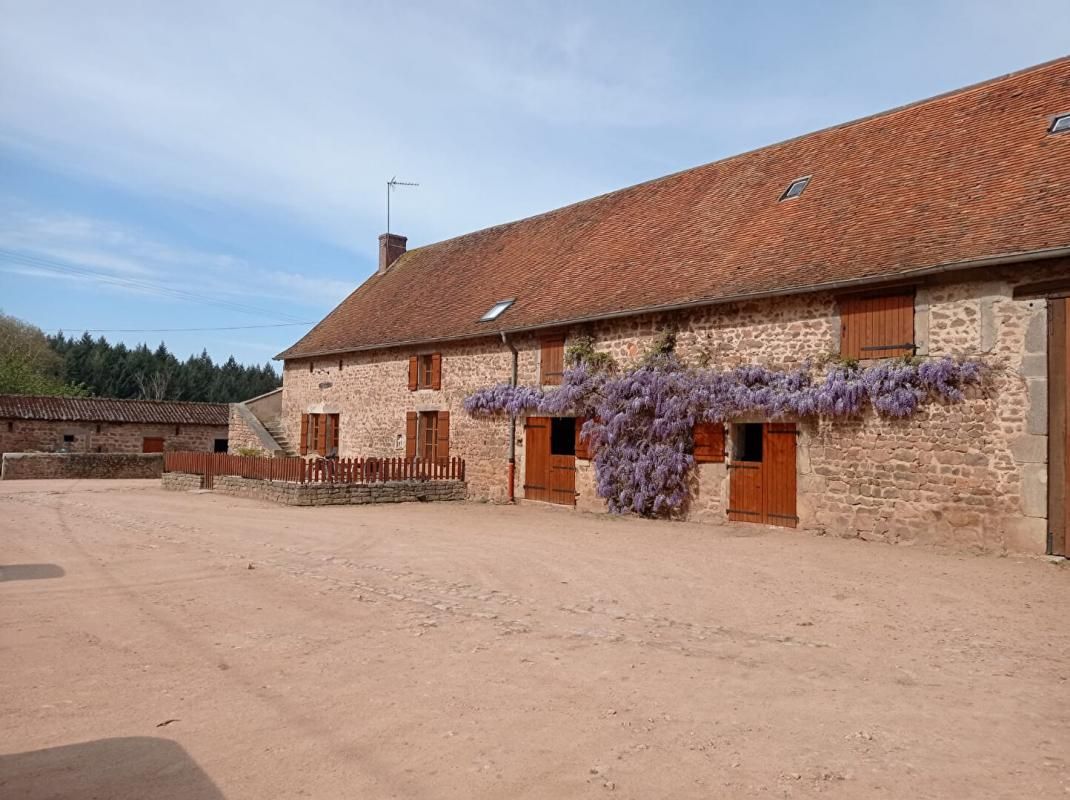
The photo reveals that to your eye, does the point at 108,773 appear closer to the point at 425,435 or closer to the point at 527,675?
the point at 527,675

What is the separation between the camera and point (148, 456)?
27.0 meters

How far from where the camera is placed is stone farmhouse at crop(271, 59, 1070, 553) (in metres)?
9.20

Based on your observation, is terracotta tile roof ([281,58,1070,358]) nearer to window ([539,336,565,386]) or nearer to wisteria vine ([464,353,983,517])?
window ([539,336,565,386])

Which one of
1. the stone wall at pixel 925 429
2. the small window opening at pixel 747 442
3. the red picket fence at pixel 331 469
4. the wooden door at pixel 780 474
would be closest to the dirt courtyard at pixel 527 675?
the stone wall at pixel 925 429

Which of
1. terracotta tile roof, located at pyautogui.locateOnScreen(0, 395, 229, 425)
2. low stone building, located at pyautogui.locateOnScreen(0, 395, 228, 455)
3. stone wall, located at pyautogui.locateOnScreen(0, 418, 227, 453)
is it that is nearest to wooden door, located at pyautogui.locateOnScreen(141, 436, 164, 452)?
low stone building, located at pyautogui.locateOnScreen(0, 395, 228, 455)

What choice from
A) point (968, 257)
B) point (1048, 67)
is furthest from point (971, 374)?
point (1048, 67)

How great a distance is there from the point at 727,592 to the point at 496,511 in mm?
7914

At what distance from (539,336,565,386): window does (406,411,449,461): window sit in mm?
3298

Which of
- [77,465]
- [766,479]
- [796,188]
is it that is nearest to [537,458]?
[766,479]

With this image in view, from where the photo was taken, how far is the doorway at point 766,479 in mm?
11430

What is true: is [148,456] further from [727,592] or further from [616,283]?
[727,592]

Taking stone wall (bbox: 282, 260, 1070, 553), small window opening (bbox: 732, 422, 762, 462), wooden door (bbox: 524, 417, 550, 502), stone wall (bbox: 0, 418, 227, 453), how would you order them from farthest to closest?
stone wall (bbox: 0, 418, 227, 453)
wooden door (bbox: 524, 417, 550, 502)
small window opening (bbox: 732, 422, 762, 462)
stone wall (bbox: 282, 260, 1070, 553)

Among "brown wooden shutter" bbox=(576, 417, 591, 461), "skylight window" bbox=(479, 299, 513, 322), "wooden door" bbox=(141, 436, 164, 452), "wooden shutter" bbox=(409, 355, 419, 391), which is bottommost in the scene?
"wooden door" bbox=(141, 436, 164, 452)

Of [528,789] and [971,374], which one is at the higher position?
[971,374]
